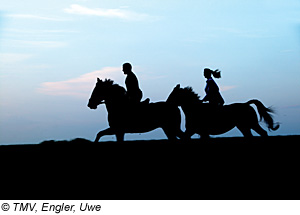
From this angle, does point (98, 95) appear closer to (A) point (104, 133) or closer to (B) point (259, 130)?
(A) point (104, 133)

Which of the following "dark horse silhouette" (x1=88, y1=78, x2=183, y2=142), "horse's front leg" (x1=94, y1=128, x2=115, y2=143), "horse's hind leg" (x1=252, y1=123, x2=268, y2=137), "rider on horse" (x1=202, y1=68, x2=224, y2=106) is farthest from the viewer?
"horse's hind leg" (x1=252, y1=123, x2=268, y2=137)

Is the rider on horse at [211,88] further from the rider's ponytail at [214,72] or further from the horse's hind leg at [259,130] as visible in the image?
the horse's hind leg at [259,130]

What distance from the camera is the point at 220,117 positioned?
40.1ft

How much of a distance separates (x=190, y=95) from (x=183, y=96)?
187 mm

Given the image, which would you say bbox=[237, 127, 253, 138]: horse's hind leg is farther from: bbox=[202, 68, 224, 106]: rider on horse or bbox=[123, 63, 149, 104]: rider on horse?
A: bbox=[123, 63, 149, 104]: rider on horse

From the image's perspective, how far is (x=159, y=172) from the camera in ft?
25.5

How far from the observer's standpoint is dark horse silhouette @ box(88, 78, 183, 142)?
12086 millimetres

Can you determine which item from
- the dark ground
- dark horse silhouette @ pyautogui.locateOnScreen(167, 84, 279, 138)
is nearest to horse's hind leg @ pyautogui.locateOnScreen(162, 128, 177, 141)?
dark horse silhouette @ pyautogui.locateOnScreen(167, 84, 279, 138)

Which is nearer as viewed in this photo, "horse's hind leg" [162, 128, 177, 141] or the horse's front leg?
the horse's front leg

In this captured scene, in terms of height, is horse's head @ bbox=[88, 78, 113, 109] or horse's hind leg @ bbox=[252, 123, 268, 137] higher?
horse's head @ bbox=[88, 78, 113, 109]

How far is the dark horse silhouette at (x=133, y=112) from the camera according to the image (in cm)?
1209

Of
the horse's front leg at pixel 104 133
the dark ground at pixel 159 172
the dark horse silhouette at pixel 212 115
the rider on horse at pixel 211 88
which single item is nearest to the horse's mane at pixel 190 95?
the dark horse silhouette at pixel 212 115

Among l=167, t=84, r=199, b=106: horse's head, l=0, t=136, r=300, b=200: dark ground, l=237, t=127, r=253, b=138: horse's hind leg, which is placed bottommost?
l=237, t=127, r=253, b=138: horse's hind leg

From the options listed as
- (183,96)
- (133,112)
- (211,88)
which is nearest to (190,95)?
(183,96)
